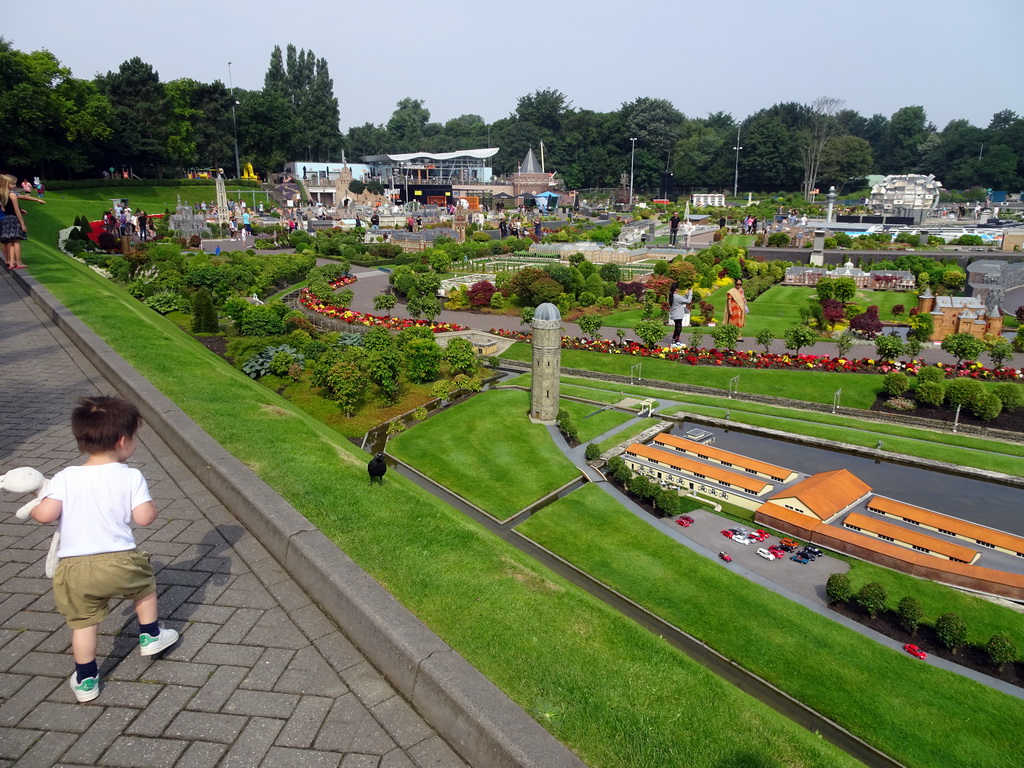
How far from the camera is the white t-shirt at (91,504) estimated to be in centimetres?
456

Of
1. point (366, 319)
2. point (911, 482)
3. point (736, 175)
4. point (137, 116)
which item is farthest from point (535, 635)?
point (736, 175)

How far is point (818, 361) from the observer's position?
28938 mm

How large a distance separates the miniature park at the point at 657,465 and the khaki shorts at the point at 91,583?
2.45m

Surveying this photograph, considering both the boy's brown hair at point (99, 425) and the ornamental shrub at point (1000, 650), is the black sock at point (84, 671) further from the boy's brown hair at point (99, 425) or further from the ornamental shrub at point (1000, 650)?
the ornamental shrub at point (1000, 650)

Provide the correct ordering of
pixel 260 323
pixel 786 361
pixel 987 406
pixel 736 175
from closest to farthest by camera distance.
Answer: pixel 987 406, pixel 786 361, pixel 260 323, pixel 736 175

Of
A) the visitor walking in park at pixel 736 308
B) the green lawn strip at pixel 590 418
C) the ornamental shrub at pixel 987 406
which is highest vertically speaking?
the visitor walking in park at pixel 736 308

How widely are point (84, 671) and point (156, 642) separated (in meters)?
0.53

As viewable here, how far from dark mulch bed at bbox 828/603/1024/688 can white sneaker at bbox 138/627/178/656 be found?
13202 mm

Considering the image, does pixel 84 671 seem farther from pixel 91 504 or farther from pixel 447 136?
pixel 447 136

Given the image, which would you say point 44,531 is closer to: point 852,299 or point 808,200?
point 852,299

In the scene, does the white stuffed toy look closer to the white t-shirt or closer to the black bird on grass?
the white t-shirt

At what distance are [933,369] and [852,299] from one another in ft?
57.9

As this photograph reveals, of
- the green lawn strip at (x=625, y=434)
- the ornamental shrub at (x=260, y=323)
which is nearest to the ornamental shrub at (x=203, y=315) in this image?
the ornamental shrub at (x=260, y=323)

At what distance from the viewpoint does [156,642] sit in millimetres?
5199
